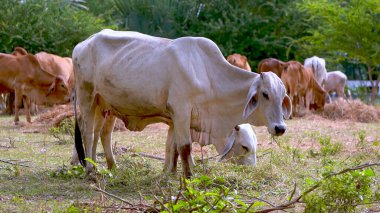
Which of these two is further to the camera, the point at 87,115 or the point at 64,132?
the point at 64,132

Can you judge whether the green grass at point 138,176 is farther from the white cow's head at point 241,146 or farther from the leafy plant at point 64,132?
the white cow's head at point 241,146

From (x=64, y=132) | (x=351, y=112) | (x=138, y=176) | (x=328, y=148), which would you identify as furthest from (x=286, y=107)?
(x=351, y=112)

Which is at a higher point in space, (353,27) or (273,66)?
(353,27)

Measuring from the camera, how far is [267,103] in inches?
292

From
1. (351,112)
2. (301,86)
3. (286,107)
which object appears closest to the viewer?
(286,107)

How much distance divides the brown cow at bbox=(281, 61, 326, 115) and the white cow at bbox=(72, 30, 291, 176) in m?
13.1

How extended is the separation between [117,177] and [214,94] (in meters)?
1.24

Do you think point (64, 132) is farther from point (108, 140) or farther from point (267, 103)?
point (267, 103)

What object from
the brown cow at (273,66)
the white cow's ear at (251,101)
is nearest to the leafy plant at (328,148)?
the white cow's ear at (251,101)

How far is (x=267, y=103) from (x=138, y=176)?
4.67 feet

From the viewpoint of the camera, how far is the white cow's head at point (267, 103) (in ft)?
24.2

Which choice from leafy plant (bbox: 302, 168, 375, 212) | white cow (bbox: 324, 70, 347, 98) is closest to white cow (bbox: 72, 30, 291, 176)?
leafy plant (bbox: 302, 168, 375, 212)

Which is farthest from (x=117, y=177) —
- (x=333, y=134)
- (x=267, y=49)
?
(x=267, y=49)

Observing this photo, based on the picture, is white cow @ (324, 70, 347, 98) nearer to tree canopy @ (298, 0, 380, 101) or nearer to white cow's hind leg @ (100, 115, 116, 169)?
tree canopy @ (298, 0, 380, 101)
